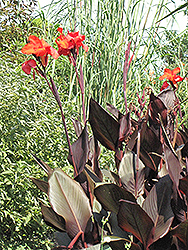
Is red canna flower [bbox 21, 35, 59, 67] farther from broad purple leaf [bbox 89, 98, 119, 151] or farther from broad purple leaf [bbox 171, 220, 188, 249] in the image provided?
broad purple leaf [bbox 171, 220, 188, 249]

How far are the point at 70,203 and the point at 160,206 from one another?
25 cm

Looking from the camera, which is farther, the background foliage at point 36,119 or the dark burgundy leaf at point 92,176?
the background foliage at point 36,119

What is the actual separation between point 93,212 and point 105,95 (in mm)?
1552

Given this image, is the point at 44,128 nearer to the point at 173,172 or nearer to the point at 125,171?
the point at 125,171

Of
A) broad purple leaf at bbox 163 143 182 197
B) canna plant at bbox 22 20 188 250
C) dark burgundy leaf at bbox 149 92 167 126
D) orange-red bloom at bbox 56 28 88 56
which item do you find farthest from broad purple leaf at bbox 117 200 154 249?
orange-red bloom at bbox 56 28 88 56

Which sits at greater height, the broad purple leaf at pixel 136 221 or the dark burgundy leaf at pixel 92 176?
the dark burgundy leaf at pixel 92 176

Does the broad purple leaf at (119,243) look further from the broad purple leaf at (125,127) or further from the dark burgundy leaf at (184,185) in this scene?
the broad purple leaf at (125,127)

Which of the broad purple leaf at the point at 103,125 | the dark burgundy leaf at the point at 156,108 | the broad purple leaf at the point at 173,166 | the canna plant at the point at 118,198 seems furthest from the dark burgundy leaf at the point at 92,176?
the dark burgundy leaf at the point at 156,108

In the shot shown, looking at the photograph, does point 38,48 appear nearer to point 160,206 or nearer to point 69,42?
point 69,42

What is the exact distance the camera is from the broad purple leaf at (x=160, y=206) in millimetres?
764

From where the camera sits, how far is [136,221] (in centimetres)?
74

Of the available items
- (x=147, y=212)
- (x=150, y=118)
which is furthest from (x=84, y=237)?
(x=150, y=118)

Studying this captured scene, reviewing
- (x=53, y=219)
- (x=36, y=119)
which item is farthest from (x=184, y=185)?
(x=36, y=119)

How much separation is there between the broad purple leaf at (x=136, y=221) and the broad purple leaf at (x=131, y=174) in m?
0.15
